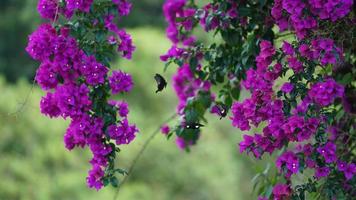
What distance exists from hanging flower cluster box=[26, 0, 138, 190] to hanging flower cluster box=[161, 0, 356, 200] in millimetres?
250

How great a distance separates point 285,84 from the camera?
1.67m

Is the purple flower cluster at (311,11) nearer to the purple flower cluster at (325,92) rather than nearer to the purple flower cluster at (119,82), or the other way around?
the purple flower cluster at (325,92)

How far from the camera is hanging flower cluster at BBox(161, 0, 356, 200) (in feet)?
5.40

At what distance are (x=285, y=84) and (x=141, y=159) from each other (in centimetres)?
489

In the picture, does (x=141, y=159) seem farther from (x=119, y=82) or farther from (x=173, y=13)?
(x=119, y=82)

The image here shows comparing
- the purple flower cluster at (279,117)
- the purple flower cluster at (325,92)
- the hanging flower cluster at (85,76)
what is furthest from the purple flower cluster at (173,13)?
the purple flower cluster at (325,92)

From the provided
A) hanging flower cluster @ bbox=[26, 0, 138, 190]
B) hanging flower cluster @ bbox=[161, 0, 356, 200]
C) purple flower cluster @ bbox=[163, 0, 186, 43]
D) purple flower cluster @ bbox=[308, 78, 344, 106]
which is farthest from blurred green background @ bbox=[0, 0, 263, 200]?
purple flower cluster @ bbox=[308, 78, 344, 106]

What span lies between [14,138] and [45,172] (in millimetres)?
461

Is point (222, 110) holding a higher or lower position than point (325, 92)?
higher

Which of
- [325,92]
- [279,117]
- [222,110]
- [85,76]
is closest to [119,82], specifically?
[85,76]

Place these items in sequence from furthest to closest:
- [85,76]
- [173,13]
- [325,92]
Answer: [173,13] < [85,76] < [325,92]

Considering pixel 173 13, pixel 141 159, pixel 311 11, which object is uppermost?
pixel 141 159

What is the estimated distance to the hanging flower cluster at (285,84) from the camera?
64.8 inches

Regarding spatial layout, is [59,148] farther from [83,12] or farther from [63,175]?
[83,12]
